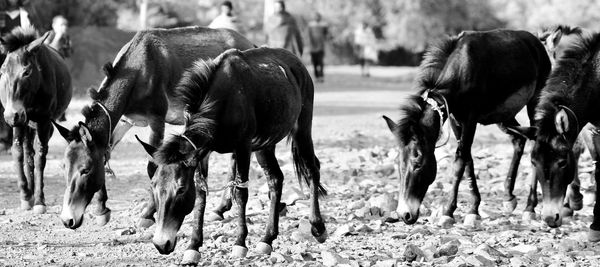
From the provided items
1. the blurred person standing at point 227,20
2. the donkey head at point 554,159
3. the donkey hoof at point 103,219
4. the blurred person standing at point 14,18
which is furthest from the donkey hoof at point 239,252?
the blurred person standing at point 227,20

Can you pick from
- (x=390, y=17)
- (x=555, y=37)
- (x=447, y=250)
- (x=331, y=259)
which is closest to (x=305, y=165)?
(x=331, y=259)

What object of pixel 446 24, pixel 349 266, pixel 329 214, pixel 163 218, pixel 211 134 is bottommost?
pixel 446 24

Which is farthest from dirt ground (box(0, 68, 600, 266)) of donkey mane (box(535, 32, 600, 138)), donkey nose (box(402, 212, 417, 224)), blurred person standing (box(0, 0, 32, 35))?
blurred person standing (box(0, 0, 32, 35))

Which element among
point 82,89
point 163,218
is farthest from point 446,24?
point 163,218

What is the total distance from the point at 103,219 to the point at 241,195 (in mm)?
2232

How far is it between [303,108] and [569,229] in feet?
9.75

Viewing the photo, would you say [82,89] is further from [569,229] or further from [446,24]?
[446,24]

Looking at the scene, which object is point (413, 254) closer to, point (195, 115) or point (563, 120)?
point (563, 120)

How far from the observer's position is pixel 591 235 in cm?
927

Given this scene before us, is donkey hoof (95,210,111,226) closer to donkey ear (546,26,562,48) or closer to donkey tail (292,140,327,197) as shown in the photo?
donkey tail (292,140,327,197)

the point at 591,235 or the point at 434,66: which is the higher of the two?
the point at 434,66

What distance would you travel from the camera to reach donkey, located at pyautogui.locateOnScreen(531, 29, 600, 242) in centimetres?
882

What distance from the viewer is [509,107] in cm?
1062

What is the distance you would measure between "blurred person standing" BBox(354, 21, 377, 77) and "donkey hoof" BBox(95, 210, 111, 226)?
27633mm
